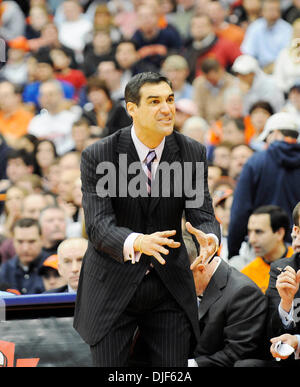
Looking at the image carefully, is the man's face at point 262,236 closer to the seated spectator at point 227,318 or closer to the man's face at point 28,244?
the seated spectator at point 227,318

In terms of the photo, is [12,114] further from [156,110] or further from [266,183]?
[156,110]

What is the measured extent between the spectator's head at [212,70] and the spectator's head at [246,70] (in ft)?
1.64

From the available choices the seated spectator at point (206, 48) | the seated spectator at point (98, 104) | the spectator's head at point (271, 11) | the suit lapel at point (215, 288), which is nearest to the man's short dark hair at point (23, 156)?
the seated spectator at point (98, 104)

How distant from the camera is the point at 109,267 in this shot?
3.63m

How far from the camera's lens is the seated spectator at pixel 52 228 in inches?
276

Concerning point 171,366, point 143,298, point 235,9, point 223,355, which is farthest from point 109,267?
point 235,9

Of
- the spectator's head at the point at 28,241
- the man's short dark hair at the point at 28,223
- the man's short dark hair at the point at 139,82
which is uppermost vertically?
the man's short dark hair at the point at 139,82

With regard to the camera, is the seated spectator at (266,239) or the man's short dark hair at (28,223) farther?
the man's short dark hair at (28,223)

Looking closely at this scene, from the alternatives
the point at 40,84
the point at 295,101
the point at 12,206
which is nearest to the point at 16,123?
the point at 40,84

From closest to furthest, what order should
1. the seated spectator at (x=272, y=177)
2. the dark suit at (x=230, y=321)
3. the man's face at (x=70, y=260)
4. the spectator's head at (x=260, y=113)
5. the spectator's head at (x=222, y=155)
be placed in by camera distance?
the dark suit at (x=230, y=321) < the man's face at (x=70, y=260) < the seated spectator at (x=272, y=177) < the spectator's head at (x=222, y=155) < the spectator's head at (x=260, y=113)

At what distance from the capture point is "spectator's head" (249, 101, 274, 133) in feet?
28.1

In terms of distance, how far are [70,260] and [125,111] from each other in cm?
257

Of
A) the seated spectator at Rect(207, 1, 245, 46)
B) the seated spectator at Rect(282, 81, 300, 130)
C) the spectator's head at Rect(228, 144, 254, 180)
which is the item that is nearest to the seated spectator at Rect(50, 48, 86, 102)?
the seated spectator at Rect(207, 1, 245, 46)

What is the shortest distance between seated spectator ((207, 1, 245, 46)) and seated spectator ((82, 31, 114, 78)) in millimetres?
1271
